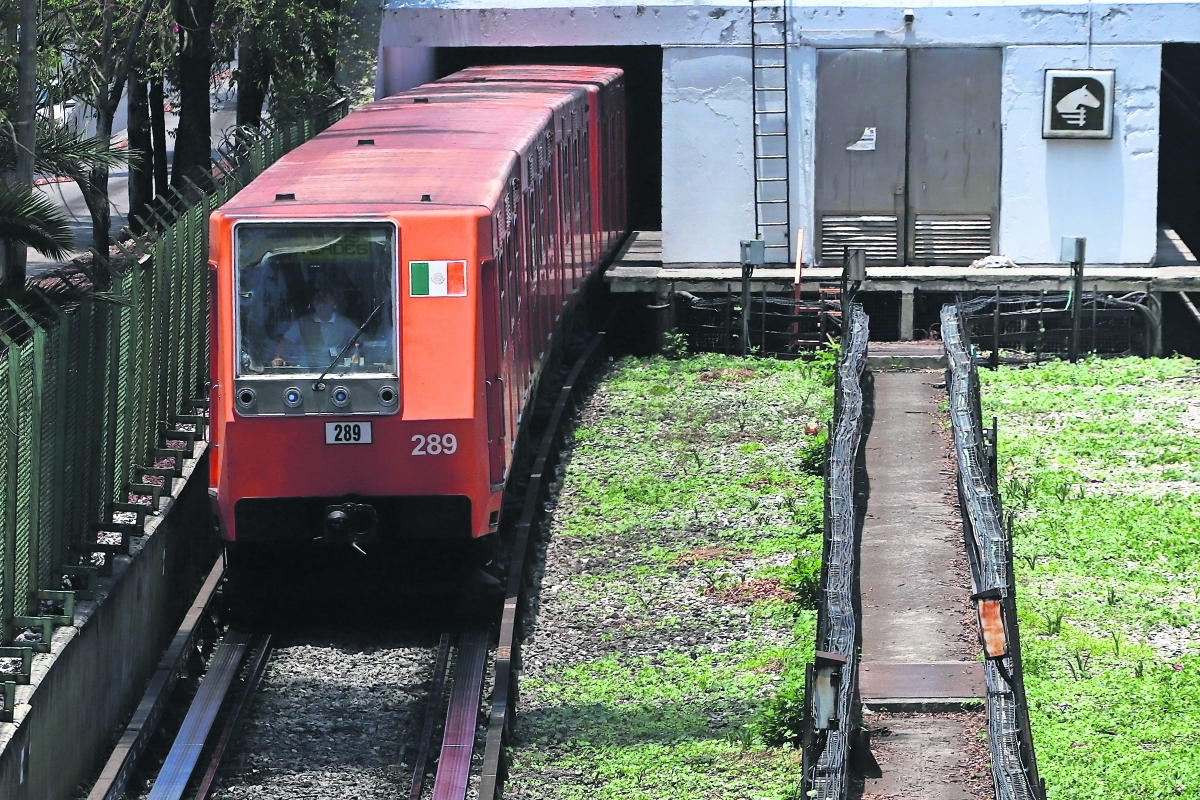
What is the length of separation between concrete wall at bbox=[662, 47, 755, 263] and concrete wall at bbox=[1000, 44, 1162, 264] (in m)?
3.44

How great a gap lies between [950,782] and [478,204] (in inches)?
192

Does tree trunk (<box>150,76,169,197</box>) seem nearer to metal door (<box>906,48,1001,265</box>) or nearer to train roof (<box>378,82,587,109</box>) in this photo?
train roof (<box>378,82,587,109</box>)

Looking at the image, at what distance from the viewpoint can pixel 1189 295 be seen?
1087 inches

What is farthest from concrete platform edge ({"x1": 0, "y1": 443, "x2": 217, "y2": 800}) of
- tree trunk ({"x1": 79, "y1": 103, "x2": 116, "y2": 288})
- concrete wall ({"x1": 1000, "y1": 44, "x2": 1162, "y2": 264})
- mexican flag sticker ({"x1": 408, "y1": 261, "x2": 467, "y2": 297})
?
concrete wall ({"x1": 1000, "y1": 44, "x2": 1162, "y2": 264})

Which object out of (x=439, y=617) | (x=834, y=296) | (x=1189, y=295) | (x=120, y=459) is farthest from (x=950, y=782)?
(x=1189, y=295)

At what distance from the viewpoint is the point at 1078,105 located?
23.3m

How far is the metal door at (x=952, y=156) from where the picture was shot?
23.7m

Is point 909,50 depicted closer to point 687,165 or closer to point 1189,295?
point 687,165

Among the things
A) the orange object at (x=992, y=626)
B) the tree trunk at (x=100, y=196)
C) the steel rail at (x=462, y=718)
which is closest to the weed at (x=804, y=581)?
the steel rail at (x=462, y=718)

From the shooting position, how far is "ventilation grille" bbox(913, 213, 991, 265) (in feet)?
79.0

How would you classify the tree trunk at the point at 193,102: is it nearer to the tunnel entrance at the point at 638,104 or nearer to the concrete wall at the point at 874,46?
the concrete wall at the point at 874,46

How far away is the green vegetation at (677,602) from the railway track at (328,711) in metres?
0.34

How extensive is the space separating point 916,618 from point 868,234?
39.4 ft

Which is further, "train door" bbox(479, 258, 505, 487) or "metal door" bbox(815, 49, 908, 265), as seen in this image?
"metal door" bbox(815, 49, 908, 265)
